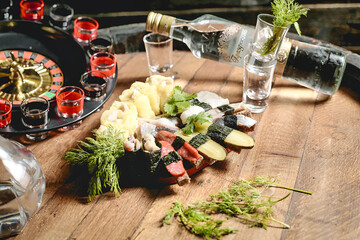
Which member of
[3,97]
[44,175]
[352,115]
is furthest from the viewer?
[352,115]

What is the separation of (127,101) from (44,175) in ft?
1.86

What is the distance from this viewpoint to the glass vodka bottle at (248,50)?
8.10 ft

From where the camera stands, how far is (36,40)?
267 centimetres

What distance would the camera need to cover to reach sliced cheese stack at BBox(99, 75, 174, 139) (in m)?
2.10

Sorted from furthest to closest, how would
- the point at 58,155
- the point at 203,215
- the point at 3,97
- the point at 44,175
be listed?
the point at 3,97 < the point at 58,155 < the point at 44,175 < the point at 203,215

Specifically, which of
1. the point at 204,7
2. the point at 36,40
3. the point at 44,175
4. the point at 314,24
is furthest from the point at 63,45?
the point at 314,24

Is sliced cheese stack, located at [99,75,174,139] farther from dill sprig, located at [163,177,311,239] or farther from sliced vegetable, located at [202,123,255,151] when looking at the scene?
dill sprig, located at [163,177,311,239]

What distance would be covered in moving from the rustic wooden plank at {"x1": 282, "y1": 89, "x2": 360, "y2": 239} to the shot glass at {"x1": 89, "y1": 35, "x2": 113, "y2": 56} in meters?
1.29

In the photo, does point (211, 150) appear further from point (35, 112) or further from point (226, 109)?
point (35, 112)

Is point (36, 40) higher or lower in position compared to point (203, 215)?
higher

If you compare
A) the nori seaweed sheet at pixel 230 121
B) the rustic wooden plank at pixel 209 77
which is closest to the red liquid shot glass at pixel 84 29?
the rustic wooden plank at pixel 209 77

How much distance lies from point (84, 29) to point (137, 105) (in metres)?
0.78

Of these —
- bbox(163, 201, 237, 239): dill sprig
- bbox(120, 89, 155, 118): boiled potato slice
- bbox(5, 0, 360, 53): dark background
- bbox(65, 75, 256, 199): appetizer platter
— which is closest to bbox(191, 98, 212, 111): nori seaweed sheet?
bbox(65, 75, 256, 199): appetizer platter

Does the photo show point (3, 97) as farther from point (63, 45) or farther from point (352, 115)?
point (352, 115)
